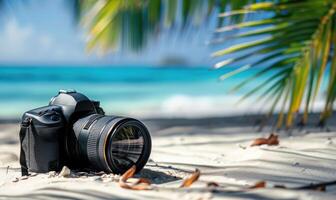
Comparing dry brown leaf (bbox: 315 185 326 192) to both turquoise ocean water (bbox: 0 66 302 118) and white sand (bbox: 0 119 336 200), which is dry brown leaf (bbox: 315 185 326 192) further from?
turquoise ocean water (bbox: 0 66 302 118)

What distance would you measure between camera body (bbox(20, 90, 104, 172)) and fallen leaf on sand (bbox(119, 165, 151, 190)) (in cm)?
20

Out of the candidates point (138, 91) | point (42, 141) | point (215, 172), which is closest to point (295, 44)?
point (215, 172)

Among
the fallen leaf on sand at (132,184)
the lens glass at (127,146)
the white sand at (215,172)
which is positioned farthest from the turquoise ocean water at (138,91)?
the fallen leaf on sand at (132,184)

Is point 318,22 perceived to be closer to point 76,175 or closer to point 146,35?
point 76,175

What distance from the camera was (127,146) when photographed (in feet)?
Answer: 4.92

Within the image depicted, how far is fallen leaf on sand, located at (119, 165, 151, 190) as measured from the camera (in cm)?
131

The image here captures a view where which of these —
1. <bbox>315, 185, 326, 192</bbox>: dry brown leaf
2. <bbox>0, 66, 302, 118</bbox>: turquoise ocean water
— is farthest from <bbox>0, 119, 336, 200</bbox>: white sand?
<bbox>0, 66, 302, 118</bbox>: turquoise ocean water

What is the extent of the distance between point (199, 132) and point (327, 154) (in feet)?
3.80

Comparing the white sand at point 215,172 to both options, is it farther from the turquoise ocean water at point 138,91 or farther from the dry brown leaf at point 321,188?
the turquoise ocean water at point 138,91

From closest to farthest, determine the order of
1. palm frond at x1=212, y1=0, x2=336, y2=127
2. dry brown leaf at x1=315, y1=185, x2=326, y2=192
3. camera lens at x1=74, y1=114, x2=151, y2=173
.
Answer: dry brown leaf at x1=315, y1=185, x2=326, y2=192 < camera lens at x1=74, y1=114, x2=151, y2=173 < palm frond at x1=212, y1=0, x2=336, y2=127

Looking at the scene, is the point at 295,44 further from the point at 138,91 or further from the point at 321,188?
the point at 138,91

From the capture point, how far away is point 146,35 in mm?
3430

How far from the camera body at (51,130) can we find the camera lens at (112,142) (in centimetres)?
4

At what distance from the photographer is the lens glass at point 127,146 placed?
148 cm
